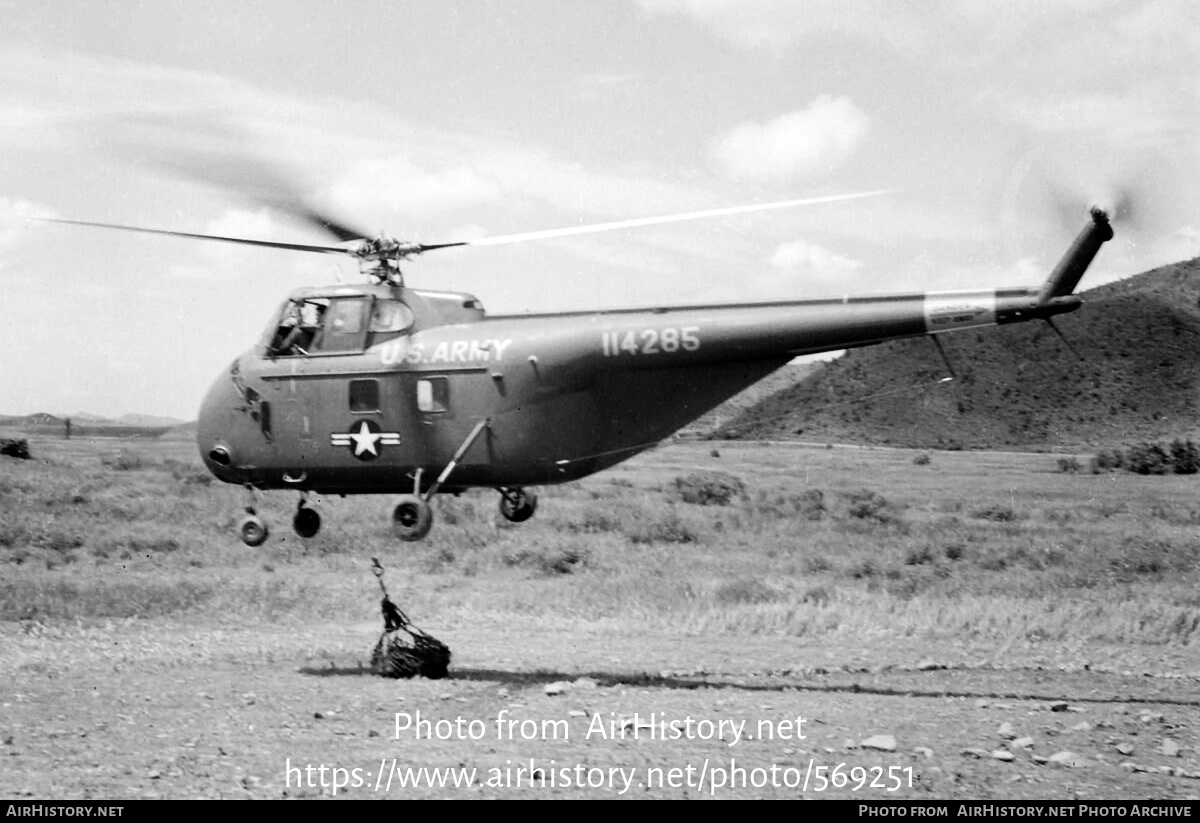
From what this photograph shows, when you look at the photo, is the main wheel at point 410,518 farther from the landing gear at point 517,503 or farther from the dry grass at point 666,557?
the dry grass at point 666,557

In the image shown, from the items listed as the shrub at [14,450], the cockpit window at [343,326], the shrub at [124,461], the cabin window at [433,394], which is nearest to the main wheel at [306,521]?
the cockpit window at [343,326]

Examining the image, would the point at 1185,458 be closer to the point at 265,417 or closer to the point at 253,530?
the point at 265,417

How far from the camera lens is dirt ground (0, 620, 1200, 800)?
36.5 feet

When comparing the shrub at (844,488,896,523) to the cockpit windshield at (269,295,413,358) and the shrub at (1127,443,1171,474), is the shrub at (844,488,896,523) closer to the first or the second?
the shrub at (1127,443,1171,474)

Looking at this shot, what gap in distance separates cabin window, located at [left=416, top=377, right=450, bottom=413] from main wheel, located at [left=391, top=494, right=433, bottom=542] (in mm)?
1177

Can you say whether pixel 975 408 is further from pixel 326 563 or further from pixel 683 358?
pixel 683 358

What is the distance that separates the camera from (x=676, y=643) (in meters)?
19.7

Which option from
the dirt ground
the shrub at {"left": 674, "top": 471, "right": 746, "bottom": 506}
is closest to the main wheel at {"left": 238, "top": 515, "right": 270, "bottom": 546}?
the dirt ground

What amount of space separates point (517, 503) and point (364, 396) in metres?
2.22

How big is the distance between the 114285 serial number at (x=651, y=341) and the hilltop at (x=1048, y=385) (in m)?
57.1

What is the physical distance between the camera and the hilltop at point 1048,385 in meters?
73.9

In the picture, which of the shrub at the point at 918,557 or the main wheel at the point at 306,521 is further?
the shrub at the point at 918,557

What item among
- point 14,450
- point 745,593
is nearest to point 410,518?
point 745,593

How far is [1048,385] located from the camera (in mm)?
80188
